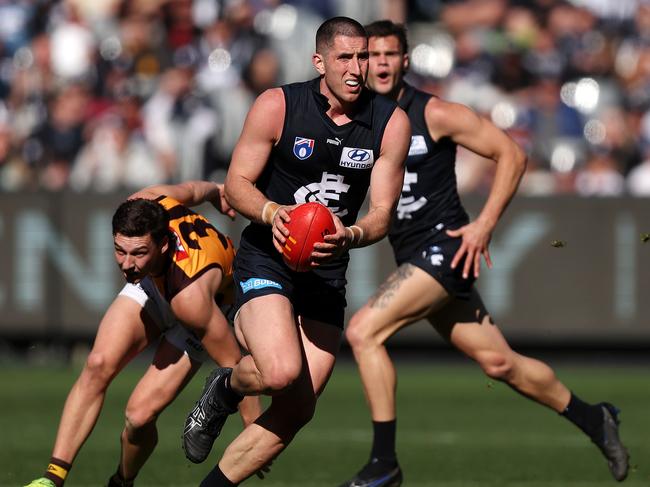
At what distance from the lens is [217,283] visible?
7832 millimetres

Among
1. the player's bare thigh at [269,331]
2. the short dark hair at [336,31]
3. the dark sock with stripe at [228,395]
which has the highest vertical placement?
the short dark hair at [336,31]

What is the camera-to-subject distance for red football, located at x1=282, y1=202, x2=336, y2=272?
21.9ft

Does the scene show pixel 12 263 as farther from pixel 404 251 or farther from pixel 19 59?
pixel 404 251

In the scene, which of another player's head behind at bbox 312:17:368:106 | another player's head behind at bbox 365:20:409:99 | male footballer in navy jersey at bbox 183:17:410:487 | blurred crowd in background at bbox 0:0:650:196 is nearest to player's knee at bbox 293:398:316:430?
male footballer in navy jersey at bbox 183:17:410:487

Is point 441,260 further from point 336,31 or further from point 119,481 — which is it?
point 119,481

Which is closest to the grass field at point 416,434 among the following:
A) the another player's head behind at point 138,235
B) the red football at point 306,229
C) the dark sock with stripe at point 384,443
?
the dark sock with stripe at point 384,443

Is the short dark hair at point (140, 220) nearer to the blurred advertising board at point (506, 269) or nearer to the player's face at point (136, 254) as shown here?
the player's face at point (136, 254)

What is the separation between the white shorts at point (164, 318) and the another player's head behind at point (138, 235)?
0.36m

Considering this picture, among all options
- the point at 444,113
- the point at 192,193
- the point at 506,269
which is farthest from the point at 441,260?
the point at 506,269

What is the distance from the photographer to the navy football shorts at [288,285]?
7.21 metres

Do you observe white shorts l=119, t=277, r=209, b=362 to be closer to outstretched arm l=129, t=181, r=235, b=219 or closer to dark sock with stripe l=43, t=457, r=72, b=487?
outstretched arm l=129, t=181, r=235, b=219

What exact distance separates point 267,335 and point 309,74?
10.1 meters

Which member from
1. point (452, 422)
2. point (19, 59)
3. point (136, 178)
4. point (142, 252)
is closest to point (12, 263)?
point (136, 178)

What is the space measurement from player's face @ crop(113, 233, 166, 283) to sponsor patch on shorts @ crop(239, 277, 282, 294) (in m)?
0.59
